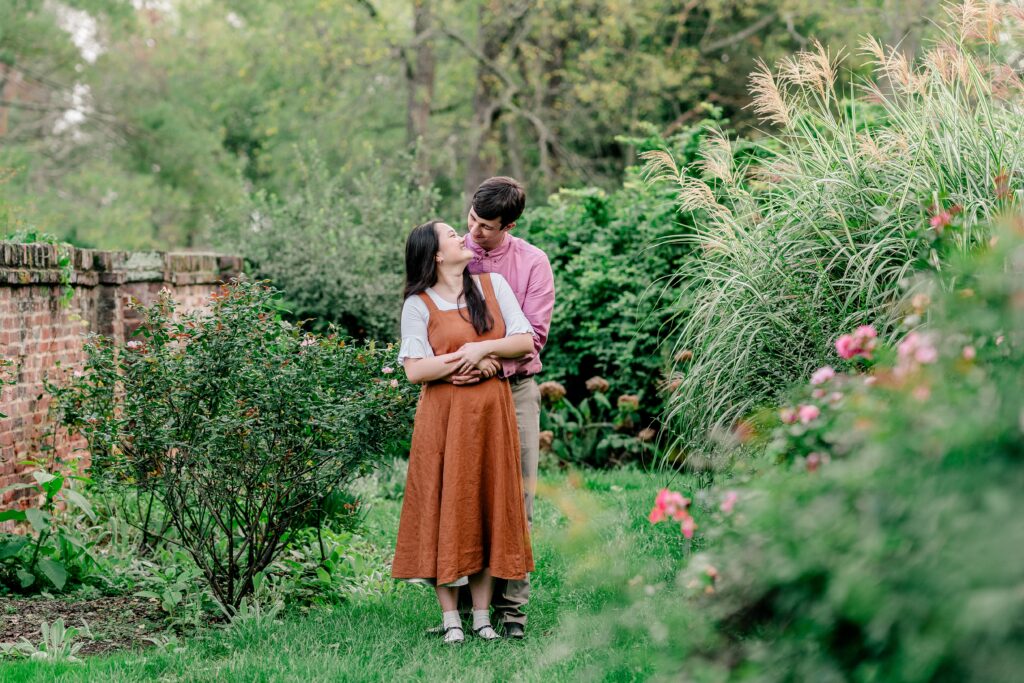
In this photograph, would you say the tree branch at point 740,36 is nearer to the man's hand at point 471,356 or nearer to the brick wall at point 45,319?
the brick wall at point 45,319

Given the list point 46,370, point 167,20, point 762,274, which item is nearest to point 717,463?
point 762,274

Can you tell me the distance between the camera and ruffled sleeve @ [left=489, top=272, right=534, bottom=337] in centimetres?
457

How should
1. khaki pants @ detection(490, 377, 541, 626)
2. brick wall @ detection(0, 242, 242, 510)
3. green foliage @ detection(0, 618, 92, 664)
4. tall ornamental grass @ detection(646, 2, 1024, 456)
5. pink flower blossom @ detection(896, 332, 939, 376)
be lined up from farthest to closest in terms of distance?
brick wall @ detection(0, 242, 242, 510), khaki pants @ detection(490, 377, 541, 626), tall ornamental grass @ detection(646, 2, 1024, 456), green foliage @ detection(0, 618, 92, 664), pink flower blossom @ detection(896, 332, 939, 376)

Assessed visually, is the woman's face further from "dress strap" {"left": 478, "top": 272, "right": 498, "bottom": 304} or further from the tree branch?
the tree branch

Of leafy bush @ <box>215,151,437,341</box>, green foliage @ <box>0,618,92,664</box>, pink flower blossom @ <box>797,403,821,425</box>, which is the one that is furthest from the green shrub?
pink flower blossom @ <box>797,403,821,425</box>

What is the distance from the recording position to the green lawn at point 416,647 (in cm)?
357

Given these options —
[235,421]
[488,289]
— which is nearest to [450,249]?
[488,289]

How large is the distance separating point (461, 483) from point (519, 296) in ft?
3.18

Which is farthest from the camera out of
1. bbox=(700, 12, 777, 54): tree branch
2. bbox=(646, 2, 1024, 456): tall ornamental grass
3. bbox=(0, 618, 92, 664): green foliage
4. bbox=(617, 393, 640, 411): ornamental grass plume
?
bbox=(700, 12, 777, 54): tree branch

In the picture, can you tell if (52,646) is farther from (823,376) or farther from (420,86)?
(420,86)

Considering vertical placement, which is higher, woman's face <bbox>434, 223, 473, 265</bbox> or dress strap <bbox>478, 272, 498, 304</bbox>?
woman's face <bbox>434, 223, 473, 265</bbox>

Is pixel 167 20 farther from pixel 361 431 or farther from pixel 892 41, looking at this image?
pixel 361 431

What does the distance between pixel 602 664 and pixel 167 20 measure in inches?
1208

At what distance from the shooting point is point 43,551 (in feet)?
17.3
